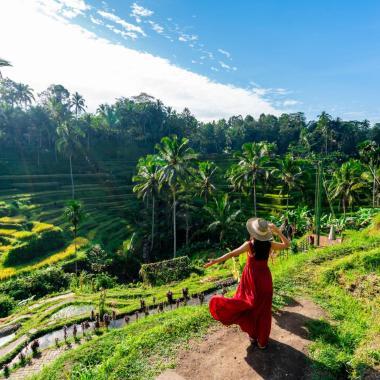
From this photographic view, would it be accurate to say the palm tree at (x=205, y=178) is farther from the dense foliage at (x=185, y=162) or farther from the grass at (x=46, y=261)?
the grass at (x=46, y=261)

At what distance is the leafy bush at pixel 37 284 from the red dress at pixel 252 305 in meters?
22.9

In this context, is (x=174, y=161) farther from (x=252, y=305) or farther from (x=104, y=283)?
(x=252, y=305)

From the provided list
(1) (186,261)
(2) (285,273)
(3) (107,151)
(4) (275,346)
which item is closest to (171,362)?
(4) (275,346)

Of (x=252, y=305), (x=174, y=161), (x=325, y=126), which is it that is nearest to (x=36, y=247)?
(x=174, y=161)

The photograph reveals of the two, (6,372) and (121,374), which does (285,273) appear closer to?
(121,374)

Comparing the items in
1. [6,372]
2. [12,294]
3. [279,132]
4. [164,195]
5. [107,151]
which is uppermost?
[279,132]

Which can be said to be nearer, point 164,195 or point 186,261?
point 186,261

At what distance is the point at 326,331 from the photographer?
672cm

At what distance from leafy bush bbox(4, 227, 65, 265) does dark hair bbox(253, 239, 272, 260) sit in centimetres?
2833

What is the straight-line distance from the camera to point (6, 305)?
22.4 metres

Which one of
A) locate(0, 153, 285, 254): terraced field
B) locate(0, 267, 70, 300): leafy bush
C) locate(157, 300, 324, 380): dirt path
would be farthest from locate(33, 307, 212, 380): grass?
locate(0, 153, 285, 254): terraced field

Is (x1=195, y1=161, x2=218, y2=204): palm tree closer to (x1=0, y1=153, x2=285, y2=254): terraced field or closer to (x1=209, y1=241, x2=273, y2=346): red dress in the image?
(x1=0, y1=153, x2=285, y2=254): terraced field

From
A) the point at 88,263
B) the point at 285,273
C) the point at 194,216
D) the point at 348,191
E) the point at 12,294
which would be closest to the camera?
the point at 285,273

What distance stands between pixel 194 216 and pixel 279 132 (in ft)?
185
